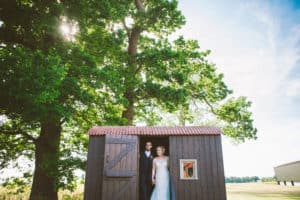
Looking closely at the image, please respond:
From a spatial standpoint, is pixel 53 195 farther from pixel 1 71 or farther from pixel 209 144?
pixel 209 144

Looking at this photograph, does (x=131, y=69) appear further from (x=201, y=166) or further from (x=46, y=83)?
(x=201, y=166)

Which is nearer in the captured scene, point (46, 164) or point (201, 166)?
point (201, 166)

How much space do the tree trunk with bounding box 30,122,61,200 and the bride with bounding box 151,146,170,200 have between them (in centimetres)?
504

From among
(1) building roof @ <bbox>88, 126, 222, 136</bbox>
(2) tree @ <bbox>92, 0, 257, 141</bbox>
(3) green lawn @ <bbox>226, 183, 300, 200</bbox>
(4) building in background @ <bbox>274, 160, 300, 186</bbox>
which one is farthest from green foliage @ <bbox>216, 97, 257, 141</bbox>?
(4) building in background @ <bbox>274, 160, 300, 186</bbox>

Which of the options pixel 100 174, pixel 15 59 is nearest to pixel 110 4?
pixel 15 59

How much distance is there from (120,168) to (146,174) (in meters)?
1.09

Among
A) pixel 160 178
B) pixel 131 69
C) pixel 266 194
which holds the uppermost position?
pixel 131 69

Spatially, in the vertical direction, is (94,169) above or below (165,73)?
below

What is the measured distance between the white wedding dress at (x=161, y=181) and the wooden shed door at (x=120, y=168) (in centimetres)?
77

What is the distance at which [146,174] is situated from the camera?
31.6ft

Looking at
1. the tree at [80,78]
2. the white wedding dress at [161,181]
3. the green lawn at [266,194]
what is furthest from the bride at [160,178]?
the green lawn at [266,194]

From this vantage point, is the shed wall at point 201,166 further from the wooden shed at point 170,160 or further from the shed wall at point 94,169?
the shed wall at point 94,169

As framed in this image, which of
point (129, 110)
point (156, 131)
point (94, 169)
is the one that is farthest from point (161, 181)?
point (129, 110)

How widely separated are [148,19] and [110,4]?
146 inches
